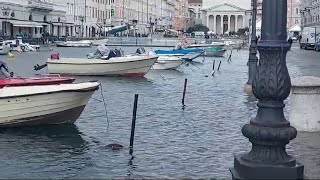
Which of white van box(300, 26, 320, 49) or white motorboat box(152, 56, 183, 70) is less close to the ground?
white van box(300, 26, 320, 49)

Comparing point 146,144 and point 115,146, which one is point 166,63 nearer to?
point 146,144

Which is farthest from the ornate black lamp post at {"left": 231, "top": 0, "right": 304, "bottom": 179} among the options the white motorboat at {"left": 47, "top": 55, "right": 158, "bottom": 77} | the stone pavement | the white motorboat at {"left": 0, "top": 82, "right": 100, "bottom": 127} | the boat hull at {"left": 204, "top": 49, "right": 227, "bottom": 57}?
the boat hull at {"left": 204, "top": 49, "right": 227, "bottom": 57}

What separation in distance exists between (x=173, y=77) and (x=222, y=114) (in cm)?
1996

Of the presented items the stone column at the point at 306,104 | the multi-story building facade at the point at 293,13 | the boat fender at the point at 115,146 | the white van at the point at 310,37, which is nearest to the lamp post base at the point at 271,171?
the boat fender at the point at 115,146

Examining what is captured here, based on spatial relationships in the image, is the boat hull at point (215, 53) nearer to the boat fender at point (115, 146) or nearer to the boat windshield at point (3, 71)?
the boat windshield at point (3, 71)

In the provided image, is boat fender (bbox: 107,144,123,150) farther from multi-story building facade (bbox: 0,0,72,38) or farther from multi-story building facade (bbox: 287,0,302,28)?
multi-story building facade (bbox: 287,0,302,28)

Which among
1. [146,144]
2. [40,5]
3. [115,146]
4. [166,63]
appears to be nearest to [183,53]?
[166,63]

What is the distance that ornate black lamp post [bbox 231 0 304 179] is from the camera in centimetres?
775

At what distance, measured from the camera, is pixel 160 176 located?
10.4m

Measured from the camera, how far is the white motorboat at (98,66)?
3766 centimetres

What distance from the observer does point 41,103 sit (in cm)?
1614

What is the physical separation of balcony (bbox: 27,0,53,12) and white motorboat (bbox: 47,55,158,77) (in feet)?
260

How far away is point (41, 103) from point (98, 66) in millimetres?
21631

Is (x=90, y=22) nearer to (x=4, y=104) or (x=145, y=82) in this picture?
(x=145, y=82)
